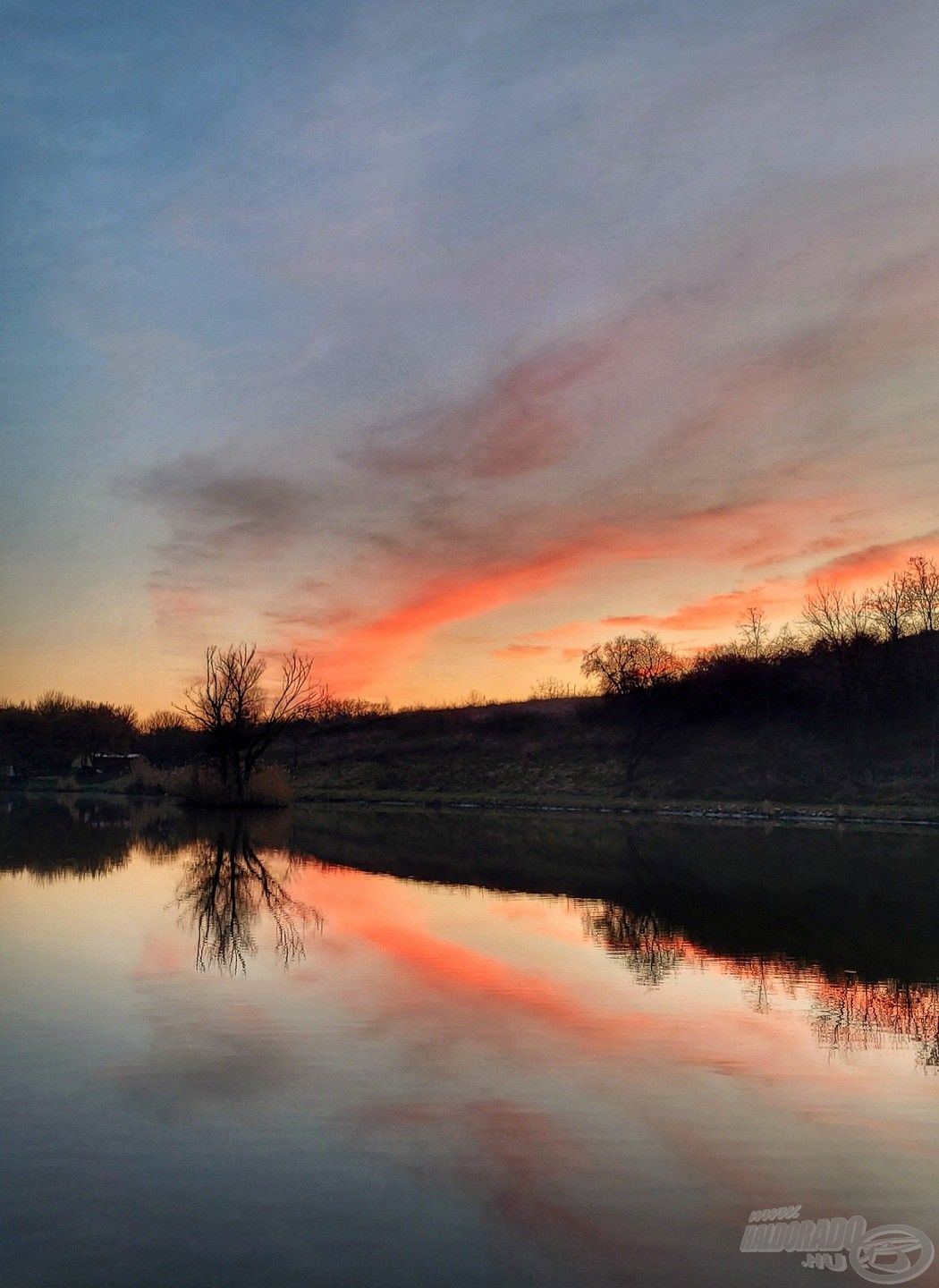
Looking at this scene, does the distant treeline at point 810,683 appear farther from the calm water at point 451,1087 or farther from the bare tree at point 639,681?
the calm water at point 451,1087

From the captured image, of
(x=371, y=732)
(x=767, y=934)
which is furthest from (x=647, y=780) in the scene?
(x=767, y=934)

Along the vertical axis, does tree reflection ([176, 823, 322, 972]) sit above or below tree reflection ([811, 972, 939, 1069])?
above


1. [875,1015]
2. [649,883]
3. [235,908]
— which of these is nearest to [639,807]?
[649,883]

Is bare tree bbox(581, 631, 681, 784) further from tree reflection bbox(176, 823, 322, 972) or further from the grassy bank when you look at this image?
tree reflection bbox(176, 823, 322, 972)

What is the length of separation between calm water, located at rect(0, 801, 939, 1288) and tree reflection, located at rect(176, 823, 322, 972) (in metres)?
0.14

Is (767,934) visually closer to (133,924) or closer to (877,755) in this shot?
(133,924)

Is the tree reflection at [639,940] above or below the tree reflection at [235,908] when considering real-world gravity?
below

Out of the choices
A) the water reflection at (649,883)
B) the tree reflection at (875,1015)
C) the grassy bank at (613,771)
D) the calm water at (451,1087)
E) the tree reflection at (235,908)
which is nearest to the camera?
the calm water at (451,1087)

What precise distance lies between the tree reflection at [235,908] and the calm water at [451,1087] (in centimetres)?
14

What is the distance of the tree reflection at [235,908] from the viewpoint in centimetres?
1551

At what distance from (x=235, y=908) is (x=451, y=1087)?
12062 mm

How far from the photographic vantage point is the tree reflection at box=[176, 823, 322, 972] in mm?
15509

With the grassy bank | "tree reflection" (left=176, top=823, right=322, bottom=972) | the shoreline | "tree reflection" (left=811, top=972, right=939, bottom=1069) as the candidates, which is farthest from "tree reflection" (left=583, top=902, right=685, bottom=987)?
the grassy bank

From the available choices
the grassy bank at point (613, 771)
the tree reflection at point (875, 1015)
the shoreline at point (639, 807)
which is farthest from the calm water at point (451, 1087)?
the grassy bank at point (613, 771)
